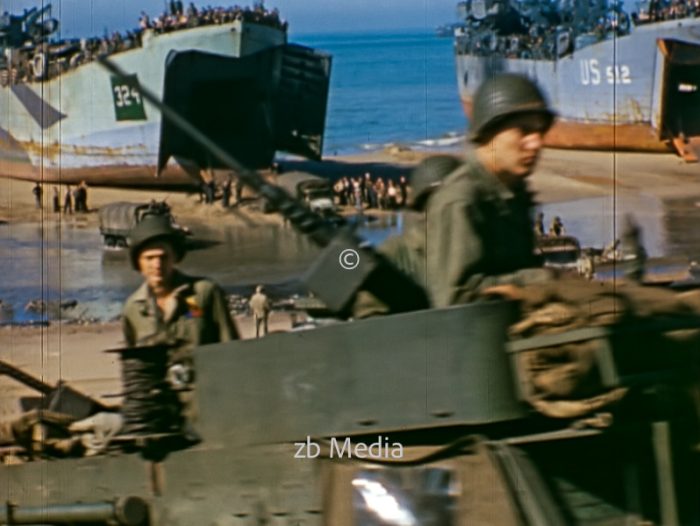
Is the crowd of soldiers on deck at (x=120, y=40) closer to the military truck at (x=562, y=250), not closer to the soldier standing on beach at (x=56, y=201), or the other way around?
the soldier standing on beach at (x=56, y=201)

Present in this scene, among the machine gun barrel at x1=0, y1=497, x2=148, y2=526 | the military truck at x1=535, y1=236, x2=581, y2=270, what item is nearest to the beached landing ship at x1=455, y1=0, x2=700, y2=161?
the military truck at x1=535, y1=236, x2=581, y2=270

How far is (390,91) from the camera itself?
8.27 m

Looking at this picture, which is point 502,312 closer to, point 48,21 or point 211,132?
point 211,132

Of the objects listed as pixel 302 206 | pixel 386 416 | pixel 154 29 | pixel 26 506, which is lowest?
pixel 26 506

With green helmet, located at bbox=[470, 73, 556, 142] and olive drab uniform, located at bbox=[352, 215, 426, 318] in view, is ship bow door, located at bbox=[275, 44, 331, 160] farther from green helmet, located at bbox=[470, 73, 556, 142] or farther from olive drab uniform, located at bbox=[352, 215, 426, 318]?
green helmet, located at bbox=[470, 73, 556, 142]

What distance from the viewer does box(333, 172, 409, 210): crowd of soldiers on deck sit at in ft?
26.7

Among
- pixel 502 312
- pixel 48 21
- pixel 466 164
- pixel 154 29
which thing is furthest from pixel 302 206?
pixel 48 21

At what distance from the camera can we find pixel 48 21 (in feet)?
29.5

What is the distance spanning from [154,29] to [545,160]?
73.2 inches

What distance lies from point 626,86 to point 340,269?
2.70 m

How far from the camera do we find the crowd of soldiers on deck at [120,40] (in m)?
8.43
